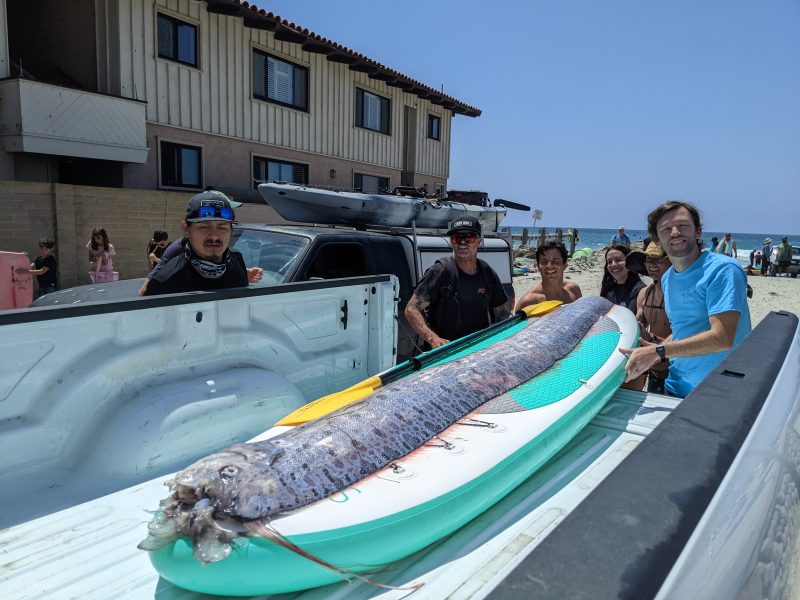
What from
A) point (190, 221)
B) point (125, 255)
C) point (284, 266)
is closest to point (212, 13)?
point (125, 255)

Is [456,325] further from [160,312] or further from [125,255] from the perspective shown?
[125,255]

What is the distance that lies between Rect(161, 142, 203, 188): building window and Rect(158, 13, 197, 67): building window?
6.47 feet

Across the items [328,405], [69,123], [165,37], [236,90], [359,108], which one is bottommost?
[328,405]

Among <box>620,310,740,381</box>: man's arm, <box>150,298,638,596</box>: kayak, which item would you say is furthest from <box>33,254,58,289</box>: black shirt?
<box>620,310,740,381</box>: man's arm

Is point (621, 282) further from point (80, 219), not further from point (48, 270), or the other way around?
point (80, 219)

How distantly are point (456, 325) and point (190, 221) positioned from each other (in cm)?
215

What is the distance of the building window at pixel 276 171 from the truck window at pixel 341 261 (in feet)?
30.9

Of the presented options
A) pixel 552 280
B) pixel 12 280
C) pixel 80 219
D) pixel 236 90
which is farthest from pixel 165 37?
pixel 552 280

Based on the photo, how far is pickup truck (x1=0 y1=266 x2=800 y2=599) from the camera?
1.08 metres

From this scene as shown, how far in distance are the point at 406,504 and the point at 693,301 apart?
7.32 feet

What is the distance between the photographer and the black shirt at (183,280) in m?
3.23

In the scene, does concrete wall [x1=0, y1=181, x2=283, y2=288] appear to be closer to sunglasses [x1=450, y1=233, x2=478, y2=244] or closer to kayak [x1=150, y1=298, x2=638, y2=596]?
sunglasses [x1=450, y1=233, x2=478, y2=244]

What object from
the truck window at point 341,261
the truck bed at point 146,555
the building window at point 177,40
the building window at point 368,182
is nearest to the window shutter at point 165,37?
the building window at point 177,40

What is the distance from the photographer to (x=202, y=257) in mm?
3385
